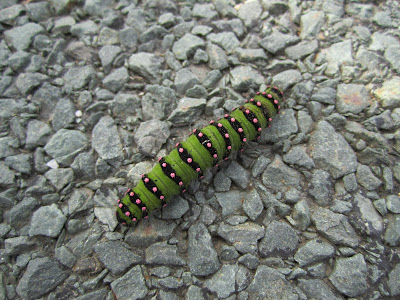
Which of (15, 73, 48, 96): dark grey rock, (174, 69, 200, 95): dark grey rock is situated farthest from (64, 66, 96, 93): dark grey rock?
(174, 69, 200, 95): dark grey rock

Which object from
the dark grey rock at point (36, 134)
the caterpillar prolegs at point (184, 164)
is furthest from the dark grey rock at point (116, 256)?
the dark grey rock at point (36, 134)

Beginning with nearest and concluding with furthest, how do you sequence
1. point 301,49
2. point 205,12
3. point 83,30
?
point 301,49
point 83,30
point 205,12

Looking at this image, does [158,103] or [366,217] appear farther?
[158,103]

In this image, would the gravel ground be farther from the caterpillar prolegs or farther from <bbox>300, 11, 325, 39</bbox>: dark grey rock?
the caterpillar prolegs

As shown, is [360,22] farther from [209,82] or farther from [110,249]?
[110,249]

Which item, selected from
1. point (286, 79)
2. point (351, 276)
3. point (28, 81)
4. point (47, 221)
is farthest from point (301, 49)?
point (47, 221)

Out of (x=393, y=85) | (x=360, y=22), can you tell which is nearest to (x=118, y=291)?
(x=393, y=85)

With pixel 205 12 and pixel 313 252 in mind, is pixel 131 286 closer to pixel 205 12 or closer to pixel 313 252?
pixel 313 252
